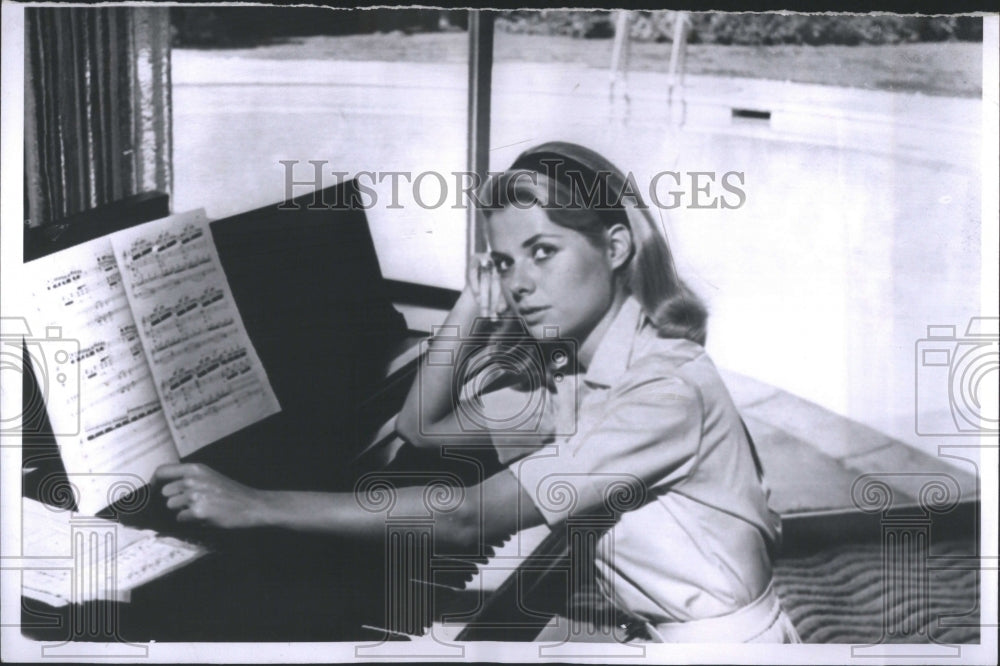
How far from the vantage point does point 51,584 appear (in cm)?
297

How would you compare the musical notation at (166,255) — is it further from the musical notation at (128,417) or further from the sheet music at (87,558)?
the sheet music at (87,558)

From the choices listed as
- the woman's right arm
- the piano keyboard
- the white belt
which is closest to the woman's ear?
the woman's right arm

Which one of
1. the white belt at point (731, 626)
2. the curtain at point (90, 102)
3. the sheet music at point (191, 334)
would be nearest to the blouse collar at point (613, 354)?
the white belt at point (731, 626)

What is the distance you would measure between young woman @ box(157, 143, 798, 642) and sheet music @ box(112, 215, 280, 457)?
273 millimetres

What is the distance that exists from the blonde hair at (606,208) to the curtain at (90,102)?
96cm

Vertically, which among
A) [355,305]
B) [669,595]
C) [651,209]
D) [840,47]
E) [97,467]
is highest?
[840,47]

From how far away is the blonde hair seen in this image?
2.95 metres

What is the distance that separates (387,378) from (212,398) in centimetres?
46

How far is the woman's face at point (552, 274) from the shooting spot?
9.64 ft

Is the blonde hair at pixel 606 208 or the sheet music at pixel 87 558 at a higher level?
the blonde hair at pixel 606 208

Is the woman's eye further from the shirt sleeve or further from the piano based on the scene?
the shirt sleeve

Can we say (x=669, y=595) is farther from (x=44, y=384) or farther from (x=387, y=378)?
(x=44, y=384)

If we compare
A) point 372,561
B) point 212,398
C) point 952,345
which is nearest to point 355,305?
point 212,398

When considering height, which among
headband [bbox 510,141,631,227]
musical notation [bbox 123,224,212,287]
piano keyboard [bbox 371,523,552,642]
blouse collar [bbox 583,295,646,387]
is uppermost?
headband [bbox 510,141,631,227]
